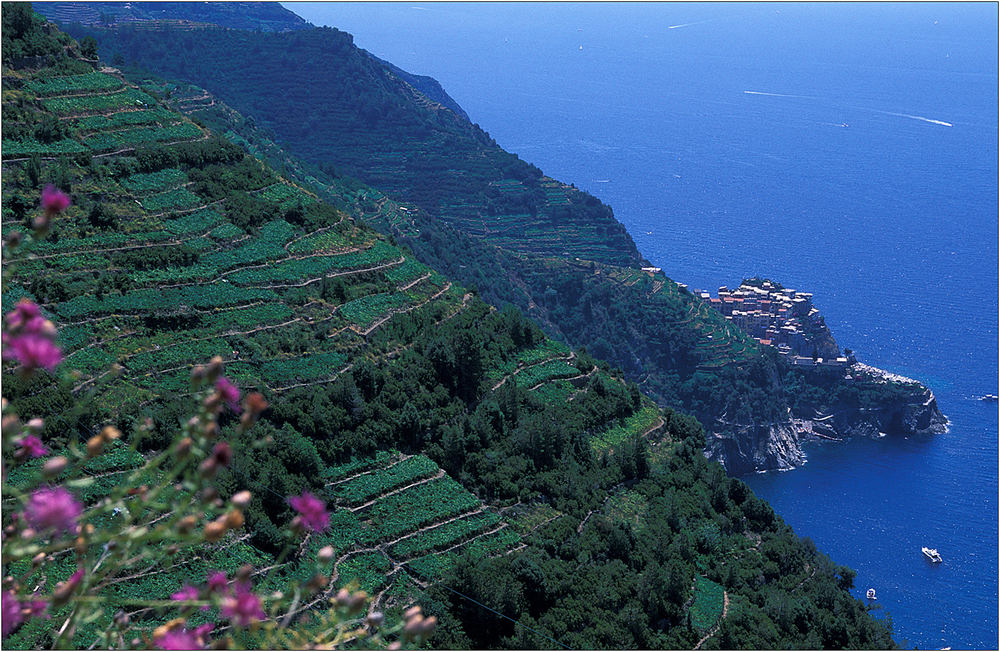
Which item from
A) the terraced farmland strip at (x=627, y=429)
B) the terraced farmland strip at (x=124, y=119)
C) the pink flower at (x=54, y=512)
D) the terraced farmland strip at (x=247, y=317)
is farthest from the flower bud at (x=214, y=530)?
the terraced farmland strip at (x=124, y=119)

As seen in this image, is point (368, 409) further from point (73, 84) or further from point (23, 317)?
point (23, 317)

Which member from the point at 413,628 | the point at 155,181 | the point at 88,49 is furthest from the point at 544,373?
the point at 413,628

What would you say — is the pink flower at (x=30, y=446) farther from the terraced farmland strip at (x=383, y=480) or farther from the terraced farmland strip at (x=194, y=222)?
the terraced farmland strip at (x=194, y=222)

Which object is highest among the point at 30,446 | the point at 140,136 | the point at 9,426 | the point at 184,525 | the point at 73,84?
the point at 9,426

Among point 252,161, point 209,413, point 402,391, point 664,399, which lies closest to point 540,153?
point 664,399

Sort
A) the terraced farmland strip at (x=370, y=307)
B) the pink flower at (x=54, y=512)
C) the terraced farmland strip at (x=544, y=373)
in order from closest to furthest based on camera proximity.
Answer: the pink flower at (x=54, y=512) < the terraced farmland strip at (x=370, y=307) < the terraced farmland strip at (x=544, y=373)

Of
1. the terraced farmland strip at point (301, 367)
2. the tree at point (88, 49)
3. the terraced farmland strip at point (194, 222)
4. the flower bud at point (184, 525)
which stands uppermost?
the flower bud at point (184, 525)

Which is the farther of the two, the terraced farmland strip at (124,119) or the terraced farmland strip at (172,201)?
the terraced farmland strip at (124,119)
